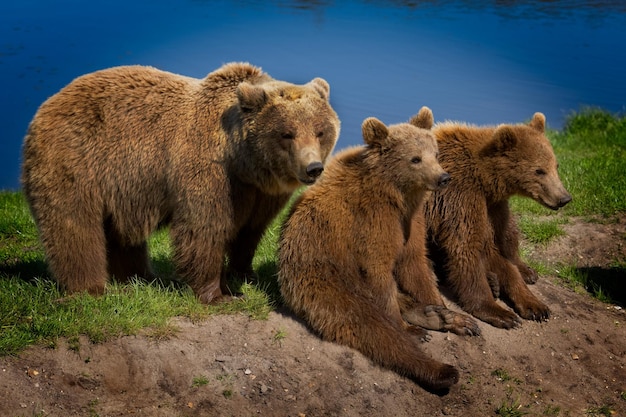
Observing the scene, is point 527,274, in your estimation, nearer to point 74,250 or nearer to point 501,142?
point 501,142

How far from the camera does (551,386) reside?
19.3ft

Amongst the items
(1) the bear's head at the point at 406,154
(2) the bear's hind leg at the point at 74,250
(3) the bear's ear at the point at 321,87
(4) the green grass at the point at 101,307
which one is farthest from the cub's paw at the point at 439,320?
(2) the bear's hind leg at the point at 74,250

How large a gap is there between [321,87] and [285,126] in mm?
501

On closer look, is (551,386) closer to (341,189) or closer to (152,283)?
(341,189)

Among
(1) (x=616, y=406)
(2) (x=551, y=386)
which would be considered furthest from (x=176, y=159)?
(1) (x=616, y=406)

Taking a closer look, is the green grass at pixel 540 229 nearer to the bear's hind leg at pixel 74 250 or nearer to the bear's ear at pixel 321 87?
the bear's ear at pixel 321 87

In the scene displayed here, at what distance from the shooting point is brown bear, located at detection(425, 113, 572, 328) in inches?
251

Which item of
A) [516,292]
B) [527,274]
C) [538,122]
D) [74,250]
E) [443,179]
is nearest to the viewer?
[443,179]

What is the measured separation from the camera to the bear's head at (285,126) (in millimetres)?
5695

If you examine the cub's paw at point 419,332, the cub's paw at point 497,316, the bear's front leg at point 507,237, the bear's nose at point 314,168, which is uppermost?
the bear's nose at point 314,168

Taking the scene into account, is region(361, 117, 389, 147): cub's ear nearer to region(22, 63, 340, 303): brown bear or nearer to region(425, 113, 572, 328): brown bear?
region(22, 63, 340, 303): brown bear

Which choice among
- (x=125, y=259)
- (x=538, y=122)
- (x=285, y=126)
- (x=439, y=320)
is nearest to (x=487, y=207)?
(x=538, y=122)

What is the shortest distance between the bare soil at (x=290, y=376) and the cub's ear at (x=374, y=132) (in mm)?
1327

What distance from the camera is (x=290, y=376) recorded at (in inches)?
215
